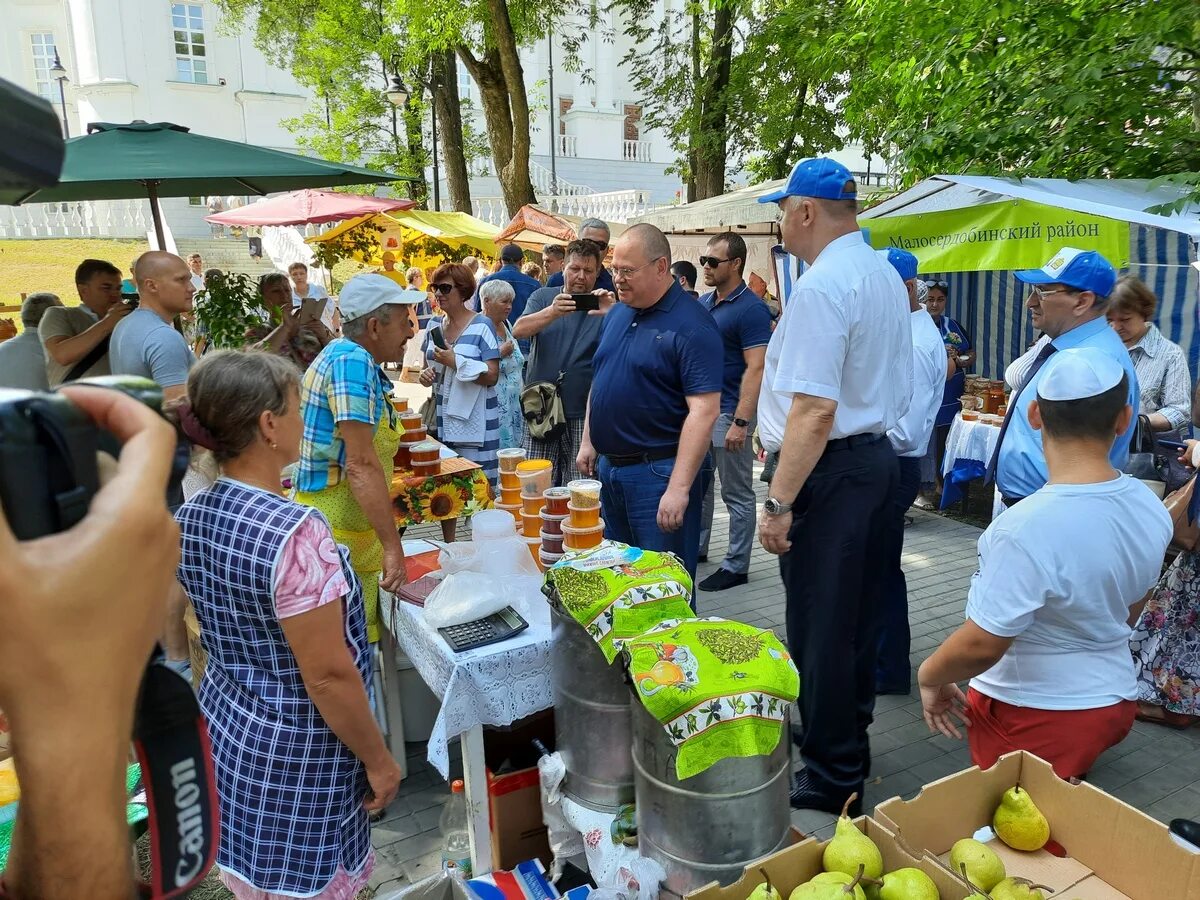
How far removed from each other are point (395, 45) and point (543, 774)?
1890 cm

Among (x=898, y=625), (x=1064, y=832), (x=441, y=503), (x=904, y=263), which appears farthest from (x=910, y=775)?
(x=441, y=503)

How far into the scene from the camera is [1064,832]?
2.04 meters

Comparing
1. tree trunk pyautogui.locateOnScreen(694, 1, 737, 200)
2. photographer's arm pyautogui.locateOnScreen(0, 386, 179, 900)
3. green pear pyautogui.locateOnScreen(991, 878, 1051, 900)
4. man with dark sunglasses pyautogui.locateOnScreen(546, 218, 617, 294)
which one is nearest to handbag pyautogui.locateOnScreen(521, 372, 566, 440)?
man with dark sunglasses pyautogui.locateOnScreen(546, 218, 617, 294)

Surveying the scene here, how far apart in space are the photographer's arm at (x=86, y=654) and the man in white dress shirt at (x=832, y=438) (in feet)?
7.68

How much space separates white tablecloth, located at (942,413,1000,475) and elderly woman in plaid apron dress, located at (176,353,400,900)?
18.8 ft

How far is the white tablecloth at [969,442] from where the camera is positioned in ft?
21.1

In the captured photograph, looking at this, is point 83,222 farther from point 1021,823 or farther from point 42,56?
point 1021,823

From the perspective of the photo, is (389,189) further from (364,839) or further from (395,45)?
(364,839)

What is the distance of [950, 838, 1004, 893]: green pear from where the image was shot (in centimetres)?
182

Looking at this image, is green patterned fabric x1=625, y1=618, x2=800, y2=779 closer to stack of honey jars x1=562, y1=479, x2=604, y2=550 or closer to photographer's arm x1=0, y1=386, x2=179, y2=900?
stack of honey jars x1=562, y1=479, x2=604, y2=550

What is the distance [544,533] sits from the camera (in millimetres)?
2887

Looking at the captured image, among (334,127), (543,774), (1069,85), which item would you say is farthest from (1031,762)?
(334,127)

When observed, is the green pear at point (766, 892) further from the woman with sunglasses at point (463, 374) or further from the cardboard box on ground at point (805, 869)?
the woman with sunglasses at point (463, 374)

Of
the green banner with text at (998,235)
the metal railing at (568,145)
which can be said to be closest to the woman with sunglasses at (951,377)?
the green banner with text at (998,235)
